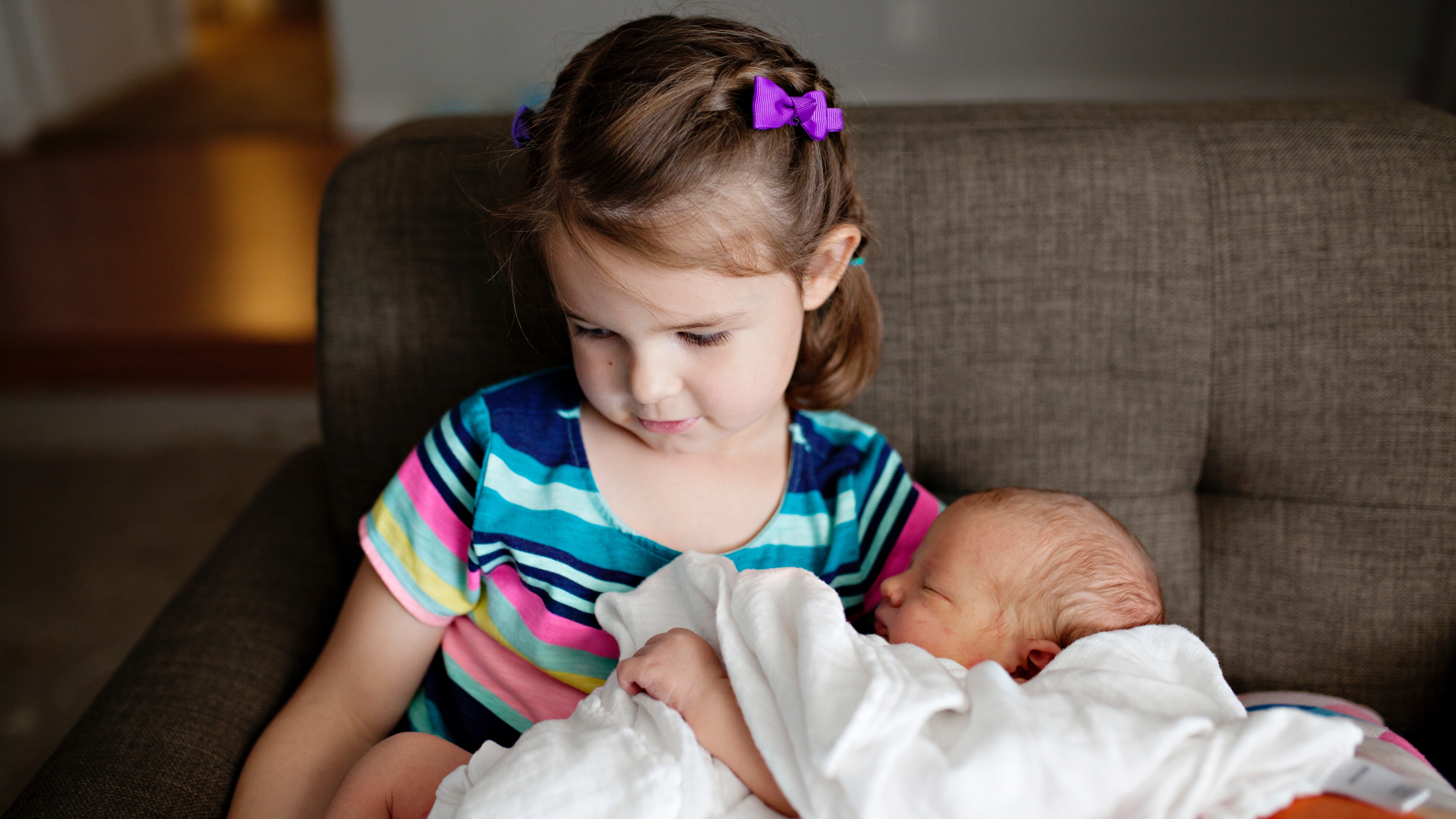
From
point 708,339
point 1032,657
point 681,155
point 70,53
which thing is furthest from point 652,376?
point 70,53

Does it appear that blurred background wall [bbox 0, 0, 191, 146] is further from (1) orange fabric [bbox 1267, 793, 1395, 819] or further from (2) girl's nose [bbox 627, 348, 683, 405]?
(1) orange fabric [bbox 1267, 793, 1395, 819]

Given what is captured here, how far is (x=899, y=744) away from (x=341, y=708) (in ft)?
1.90

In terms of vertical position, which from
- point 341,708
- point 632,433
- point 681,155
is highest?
point 681,155

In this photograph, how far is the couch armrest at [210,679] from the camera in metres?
0.85

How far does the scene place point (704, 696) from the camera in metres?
0.75

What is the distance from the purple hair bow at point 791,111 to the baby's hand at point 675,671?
44 centimetres

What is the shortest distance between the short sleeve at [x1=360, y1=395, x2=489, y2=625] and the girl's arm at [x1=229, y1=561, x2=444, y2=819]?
1.1 inches

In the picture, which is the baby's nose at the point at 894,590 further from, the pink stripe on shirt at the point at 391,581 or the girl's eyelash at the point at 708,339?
the pink stripe on shirt at the point at 391,581

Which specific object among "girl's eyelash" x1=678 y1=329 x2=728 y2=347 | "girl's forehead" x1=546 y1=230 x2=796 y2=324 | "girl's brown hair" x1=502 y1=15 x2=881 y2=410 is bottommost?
"girl's eyelash" x1=678 y1=329 x2=728 y2=347

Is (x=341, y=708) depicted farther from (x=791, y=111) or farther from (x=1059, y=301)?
(x=1059, y=301)

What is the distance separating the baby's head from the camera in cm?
86

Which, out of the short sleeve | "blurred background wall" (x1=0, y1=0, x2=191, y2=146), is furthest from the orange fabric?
"blurred background wall" (x1=0, y1=0, x2=191, y2=146)

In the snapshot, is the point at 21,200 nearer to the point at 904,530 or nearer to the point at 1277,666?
the point at 904,530

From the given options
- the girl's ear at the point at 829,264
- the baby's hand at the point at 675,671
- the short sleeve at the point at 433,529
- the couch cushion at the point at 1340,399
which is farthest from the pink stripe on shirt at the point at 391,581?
the couch cushion at the point at 1340,399
